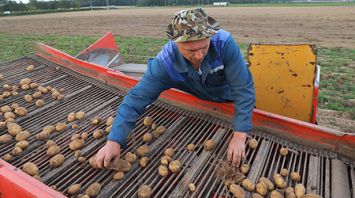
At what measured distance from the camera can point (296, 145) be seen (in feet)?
7.30

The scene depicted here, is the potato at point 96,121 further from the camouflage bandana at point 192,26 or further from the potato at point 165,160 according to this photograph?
the camouflage bandana at point 192,26

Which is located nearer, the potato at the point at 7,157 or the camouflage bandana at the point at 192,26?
the camouflage bandana at the point at 192,26

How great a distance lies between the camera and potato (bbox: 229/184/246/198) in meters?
1.77

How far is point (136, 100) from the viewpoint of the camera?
2.16 m

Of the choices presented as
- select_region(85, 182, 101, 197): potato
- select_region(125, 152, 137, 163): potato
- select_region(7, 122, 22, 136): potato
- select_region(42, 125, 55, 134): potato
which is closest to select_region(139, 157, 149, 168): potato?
select_region(125, 152, 137, 163): potato

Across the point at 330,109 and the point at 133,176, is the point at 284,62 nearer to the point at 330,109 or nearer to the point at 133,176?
the point at 133,176

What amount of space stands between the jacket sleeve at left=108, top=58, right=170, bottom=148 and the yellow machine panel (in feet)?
3.58

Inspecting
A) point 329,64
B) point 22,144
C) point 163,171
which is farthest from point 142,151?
point 329,64

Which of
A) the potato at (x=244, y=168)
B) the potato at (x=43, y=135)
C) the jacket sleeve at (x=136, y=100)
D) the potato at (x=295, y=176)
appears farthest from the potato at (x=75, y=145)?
the potato at (x=295, y=176)

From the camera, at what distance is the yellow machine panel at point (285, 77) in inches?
105

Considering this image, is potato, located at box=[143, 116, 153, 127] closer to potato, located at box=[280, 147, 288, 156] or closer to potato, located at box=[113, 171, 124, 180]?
potato, located at box=[113, 171, 124, 180]

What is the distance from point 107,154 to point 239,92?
1.03m

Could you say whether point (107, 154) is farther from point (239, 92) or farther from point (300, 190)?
point (300, 190)

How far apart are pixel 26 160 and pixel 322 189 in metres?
2.09
